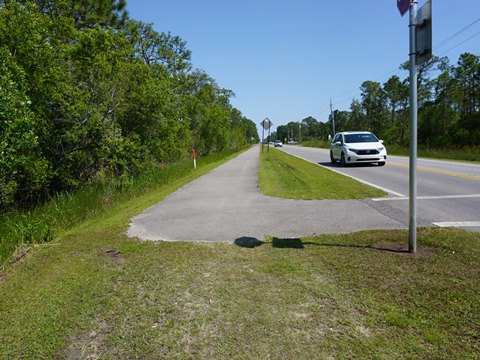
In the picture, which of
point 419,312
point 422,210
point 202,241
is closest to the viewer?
point 419,312

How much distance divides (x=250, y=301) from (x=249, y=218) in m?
3.51

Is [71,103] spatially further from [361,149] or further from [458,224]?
[361,149]

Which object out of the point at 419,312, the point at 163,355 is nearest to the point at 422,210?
the point at 419,312

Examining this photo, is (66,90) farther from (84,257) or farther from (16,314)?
(16,314)

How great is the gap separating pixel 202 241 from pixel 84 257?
5.55 feet

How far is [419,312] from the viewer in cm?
300

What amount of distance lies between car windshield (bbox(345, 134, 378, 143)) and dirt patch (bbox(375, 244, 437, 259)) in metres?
15.0

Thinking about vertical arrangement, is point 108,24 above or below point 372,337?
above

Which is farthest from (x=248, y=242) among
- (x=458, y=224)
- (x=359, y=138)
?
(x=359, y=138)

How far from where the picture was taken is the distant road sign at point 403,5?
413 centimetres

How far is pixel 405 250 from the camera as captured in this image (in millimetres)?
4504

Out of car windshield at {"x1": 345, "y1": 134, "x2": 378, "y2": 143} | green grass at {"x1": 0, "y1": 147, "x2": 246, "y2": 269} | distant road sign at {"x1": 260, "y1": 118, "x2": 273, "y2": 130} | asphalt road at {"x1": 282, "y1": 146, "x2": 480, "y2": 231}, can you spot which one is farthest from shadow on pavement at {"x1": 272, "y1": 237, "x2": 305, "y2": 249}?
distant road sign at {"x1": 260, "y1": 118, "x2": 273, "y2": 130}

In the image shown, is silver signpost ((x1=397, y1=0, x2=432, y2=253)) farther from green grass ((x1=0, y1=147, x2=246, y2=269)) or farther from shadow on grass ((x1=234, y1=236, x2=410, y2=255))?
green grass ((x1=0, y1=147, x2=246, y2=269))

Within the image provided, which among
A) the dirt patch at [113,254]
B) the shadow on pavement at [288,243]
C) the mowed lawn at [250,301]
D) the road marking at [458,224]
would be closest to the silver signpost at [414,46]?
the mowed lawn at [250,301]
